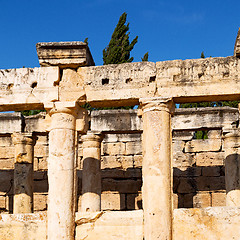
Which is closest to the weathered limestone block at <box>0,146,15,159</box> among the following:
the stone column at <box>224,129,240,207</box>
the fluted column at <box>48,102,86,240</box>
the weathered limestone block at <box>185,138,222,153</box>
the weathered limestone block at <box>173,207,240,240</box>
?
the weathered limestone block at <box>185,138,222,153</box>

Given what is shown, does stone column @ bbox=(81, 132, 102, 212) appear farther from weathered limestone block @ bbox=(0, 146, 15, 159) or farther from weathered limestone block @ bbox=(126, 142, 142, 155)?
weathered limestone block @ bbox=(0, 146, 15, 159)

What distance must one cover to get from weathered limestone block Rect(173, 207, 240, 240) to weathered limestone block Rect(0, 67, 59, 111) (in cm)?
421

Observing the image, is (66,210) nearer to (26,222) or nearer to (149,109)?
(26,222)

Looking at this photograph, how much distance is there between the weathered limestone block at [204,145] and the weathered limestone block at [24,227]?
9885 millimetres

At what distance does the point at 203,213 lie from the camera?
905cm

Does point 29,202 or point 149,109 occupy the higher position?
point 149,109

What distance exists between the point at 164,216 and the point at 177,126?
6.53 m

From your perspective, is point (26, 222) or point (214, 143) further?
point (214, 143)

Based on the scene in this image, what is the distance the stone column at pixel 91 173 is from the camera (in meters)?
14.3

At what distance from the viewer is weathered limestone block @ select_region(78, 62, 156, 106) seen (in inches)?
386

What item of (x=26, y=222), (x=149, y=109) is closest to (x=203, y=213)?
(x=149, y=109)

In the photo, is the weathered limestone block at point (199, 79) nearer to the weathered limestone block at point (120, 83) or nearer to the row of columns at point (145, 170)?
the weathered limestone block at point (120, 83)

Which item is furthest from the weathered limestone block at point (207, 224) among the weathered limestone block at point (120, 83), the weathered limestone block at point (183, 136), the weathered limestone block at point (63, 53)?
the weathered limestone block at point (183, 136)

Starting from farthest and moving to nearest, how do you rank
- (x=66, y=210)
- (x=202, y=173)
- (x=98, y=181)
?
(x=202, y=173) → (x=98, y=181) → (x=66, y=210)
